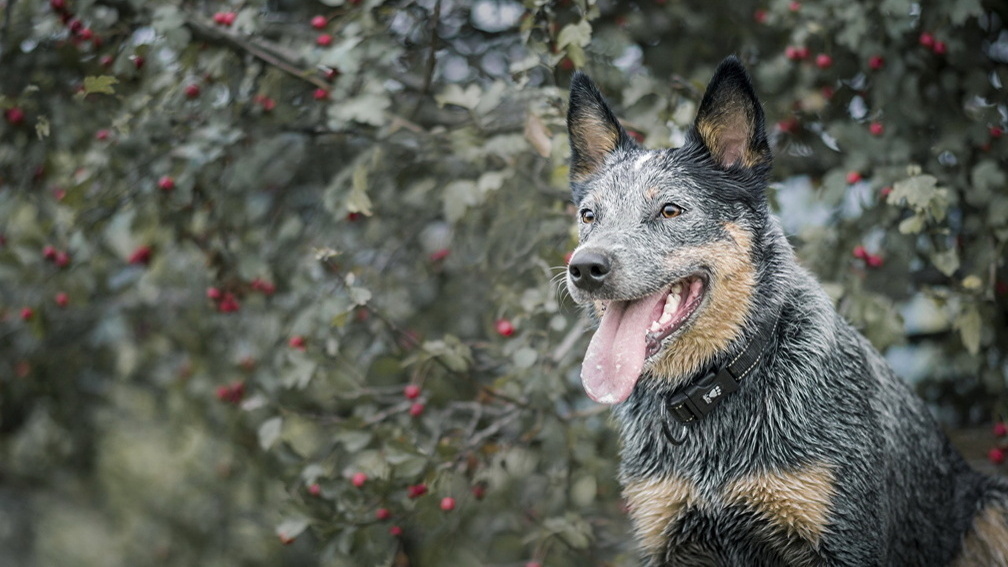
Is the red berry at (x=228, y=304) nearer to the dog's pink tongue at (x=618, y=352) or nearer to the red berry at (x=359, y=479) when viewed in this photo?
the red berry at (x=359, y=479)

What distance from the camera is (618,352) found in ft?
9.16

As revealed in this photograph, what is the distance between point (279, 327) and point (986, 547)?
10.3 ft

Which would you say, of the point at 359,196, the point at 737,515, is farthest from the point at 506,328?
the point at 737,515

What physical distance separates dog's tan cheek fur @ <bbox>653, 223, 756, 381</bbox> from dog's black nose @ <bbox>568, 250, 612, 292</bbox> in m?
0.23

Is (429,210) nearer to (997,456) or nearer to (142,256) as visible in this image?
(142,256)

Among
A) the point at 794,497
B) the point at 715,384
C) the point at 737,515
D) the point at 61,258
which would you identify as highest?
the point at 715,384

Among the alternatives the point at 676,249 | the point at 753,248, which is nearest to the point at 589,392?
the point at 676,249

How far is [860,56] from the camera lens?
4.10 metres

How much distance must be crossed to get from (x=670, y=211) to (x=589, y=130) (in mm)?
514

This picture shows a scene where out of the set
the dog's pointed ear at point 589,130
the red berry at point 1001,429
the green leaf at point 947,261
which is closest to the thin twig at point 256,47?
the dog's pointed ear at point 589,130

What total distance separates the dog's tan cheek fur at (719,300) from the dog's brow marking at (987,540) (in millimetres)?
1202

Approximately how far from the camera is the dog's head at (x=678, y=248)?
9.09 feet

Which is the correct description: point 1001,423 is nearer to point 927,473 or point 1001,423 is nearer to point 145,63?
point 927,473

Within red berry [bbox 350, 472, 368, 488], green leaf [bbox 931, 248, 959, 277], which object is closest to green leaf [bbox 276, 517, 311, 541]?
red berry [bbox 350, 472, 368, 488]
